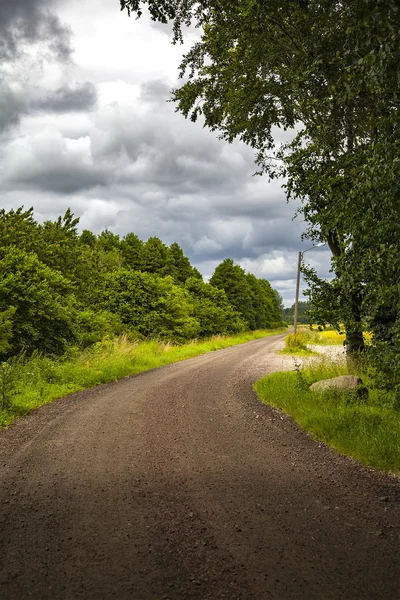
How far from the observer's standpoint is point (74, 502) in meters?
4.52

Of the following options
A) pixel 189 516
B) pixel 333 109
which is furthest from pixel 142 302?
pixel 189 516

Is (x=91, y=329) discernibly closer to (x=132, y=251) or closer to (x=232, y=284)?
(x=132, y=251)

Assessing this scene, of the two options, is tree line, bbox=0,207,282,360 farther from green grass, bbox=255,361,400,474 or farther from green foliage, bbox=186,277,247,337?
green grass, bbox=255,361,400,474

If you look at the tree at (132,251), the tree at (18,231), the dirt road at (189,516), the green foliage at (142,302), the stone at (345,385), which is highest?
the tree at (132,251)

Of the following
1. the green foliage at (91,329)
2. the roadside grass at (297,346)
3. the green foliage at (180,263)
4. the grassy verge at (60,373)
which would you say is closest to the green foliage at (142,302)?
the green foliage at (91,329)

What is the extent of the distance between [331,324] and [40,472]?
802 centimetres

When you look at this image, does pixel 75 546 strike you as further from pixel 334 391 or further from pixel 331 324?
pixel 331 324

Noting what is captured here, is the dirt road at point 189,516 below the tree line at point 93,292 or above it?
below

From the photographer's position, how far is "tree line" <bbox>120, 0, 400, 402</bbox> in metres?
4.66

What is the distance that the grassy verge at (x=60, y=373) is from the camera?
9.38m

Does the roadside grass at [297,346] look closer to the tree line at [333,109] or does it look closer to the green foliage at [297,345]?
the green foliage at [297,345]

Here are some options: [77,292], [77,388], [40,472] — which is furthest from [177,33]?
[77,292]

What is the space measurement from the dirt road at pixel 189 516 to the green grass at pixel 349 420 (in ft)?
0.89

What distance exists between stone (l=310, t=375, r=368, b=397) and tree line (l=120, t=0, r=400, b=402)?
539mm
